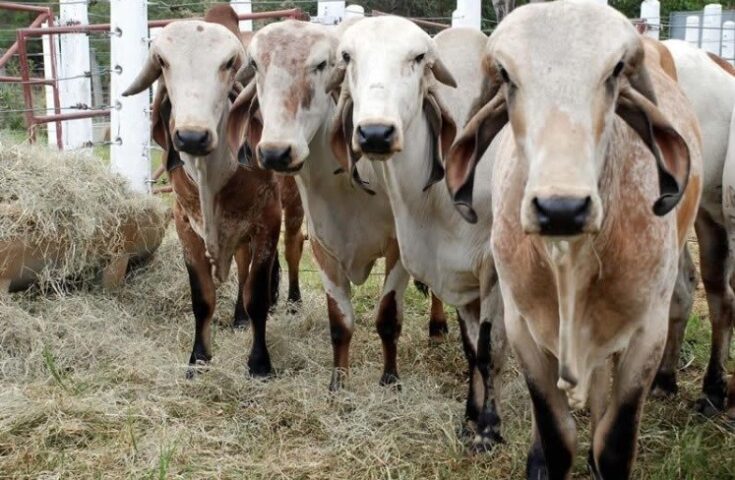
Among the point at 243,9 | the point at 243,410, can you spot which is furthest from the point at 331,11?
the point at 243,410

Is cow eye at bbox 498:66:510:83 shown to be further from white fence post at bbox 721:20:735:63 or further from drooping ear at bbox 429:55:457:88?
white fence post at bbox 721:20:735:63

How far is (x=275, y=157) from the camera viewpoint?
13.7ft

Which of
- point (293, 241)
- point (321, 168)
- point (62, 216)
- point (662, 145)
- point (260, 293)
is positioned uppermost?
point (662, 145)

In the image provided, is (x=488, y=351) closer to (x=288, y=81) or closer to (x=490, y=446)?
(x=490, y=446)

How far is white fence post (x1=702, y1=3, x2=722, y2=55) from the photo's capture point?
1166 centimetres

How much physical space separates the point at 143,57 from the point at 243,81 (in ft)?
7.41

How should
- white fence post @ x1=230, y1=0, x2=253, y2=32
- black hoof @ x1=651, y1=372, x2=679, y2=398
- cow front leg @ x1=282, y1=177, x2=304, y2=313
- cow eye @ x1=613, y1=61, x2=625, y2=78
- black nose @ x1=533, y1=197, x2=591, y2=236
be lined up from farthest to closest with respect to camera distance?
white fence post @ x1=230, y1=0, x2=253, y2=32, cow front leg @ x1=282, y1=177, x2=304, y2=313, black hoof @ x1=651, y1=372, x2=679, y2=398, cow eye @ x1=613, y1=61, x2=625, y2=78, black nose @ x1=533, y1=197, x2=591, y2=236

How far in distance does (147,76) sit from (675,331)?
3.02 meters

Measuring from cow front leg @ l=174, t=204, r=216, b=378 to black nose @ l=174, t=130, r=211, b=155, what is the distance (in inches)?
37.2

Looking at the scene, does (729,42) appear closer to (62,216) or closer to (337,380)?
(337,380)

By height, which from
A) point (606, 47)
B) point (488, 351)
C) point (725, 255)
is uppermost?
point (606, 47)

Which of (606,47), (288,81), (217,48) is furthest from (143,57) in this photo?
(606,47)

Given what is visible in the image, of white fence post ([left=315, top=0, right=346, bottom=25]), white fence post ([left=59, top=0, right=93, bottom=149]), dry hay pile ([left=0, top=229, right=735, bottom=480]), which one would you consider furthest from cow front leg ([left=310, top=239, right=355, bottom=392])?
white fence post ([left=59, top=0, right=93, bottom=149])

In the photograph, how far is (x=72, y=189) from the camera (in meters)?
5.91
